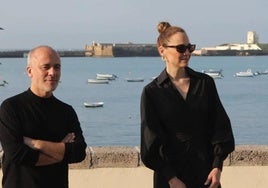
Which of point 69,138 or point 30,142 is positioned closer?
point 30,142

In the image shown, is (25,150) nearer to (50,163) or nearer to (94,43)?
(50,163)

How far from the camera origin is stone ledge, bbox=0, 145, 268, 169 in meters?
5.08

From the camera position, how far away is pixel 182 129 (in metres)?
3.47

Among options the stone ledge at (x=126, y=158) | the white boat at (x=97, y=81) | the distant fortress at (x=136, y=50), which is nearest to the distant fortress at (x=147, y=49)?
the distant fortress at (x=136, y=50)

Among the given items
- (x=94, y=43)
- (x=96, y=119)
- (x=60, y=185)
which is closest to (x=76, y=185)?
(x=60, y=185)

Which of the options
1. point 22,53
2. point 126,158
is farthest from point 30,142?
point 22,53

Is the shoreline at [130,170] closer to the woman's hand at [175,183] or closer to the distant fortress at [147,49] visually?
the woman's hand at [175,183]

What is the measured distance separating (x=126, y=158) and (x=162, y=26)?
1766mm

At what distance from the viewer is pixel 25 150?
3.16 m

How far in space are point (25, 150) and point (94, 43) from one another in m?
133

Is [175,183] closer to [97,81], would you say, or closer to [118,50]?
[97,81]

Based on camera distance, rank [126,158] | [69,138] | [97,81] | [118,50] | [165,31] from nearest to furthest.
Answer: [69,138] → [165,31] → [126,158] → [97,81] → [118,50]

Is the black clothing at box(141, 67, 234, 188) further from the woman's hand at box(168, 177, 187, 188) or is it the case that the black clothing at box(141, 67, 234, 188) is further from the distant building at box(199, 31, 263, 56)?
the distant building at box(199, 31, 263, 56)

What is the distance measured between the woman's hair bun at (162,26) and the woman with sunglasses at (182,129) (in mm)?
21
